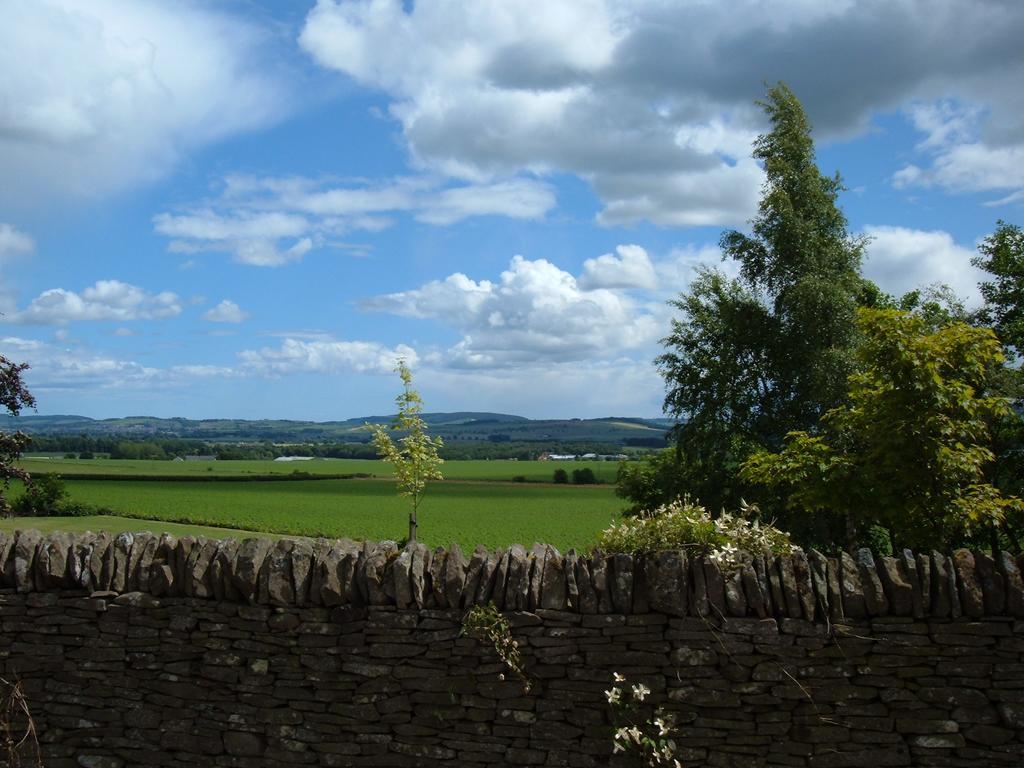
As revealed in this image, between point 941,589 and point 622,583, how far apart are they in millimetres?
2215

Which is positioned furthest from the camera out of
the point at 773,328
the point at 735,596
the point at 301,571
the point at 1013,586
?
the point at 773,328

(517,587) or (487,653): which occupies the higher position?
(517,587)

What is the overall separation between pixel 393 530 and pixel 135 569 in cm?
2671

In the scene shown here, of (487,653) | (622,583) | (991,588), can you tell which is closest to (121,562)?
(487,653)

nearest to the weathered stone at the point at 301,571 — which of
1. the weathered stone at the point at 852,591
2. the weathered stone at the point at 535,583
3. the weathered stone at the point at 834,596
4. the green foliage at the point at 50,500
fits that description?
the weathered stone at the point at 535,583

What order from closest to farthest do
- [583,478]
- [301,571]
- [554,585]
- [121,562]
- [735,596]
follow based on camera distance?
[735,596], [554,585], [301,571], [121,562], [583,478]

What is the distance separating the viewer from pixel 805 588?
6055 mm

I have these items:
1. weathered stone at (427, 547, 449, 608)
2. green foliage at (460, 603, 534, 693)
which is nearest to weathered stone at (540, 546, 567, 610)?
green foliage at (460, 603, 534, 693)

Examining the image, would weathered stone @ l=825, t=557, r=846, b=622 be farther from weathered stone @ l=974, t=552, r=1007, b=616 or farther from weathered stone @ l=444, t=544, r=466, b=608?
weathered stone @ l=444, t=544, r=466, b=608

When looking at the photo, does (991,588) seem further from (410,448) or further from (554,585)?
(410,448)

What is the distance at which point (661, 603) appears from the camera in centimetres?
617

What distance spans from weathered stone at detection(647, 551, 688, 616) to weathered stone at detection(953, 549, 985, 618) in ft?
6.25

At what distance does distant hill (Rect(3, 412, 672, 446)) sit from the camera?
99438 mm

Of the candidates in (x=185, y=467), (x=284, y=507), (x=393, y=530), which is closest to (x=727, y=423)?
(x=393, y=530)
